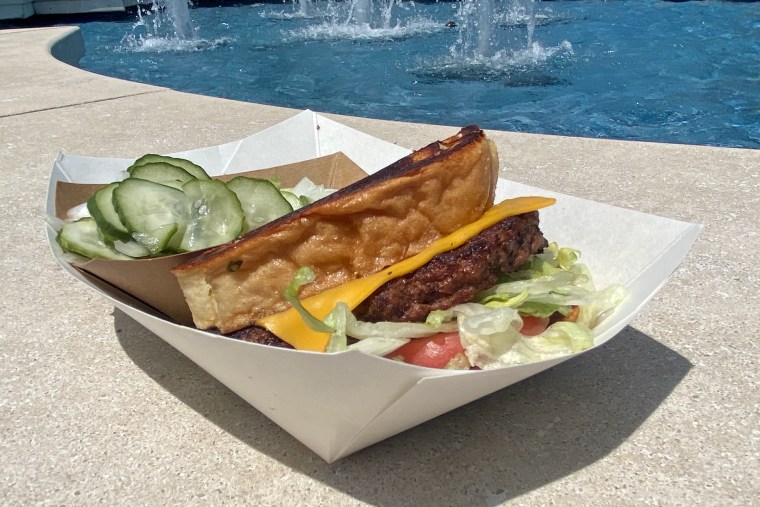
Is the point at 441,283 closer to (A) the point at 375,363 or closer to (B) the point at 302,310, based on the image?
(B) the point at 302,310

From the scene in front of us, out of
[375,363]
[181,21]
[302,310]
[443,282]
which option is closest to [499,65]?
[181,21]

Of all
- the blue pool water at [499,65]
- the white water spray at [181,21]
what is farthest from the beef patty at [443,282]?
the white water spray at [181,21]

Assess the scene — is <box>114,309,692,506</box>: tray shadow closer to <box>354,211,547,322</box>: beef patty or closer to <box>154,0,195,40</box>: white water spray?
<box>354,211,547,322</box>: beef patty

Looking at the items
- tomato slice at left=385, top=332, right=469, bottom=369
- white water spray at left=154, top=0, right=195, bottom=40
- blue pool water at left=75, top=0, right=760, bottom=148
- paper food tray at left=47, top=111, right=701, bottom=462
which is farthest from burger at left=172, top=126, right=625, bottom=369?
white water spray at left=154, top=0, right=195, bottom=40

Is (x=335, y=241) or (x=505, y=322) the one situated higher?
(x=335, y=241)

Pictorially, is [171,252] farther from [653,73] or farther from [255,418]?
[653,73]

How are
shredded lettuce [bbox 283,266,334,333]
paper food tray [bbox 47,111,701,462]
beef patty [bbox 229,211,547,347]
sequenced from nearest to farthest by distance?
paper food tray [bbox 47,111,701,462], shredded lettuce [bbox 283,266,334,333], beef patty [bbox 229,211,547,347]

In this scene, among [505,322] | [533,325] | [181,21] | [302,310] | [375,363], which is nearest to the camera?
[375,363]
